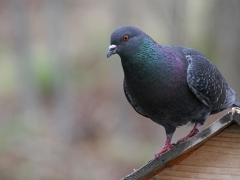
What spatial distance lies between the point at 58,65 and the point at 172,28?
294cm

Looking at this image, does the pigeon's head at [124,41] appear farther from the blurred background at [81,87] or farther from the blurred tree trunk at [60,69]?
the blurred tree trunk at [60,69]

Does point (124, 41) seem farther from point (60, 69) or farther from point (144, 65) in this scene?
point (60, 69)

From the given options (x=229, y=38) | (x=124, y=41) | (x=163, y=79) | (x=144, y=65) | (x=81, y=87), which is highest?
(x=81, y=87)

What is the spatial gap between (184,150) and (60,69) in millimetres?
7781

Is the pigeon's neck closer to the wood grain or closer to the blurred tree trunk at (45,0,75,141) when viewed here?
the wood grain

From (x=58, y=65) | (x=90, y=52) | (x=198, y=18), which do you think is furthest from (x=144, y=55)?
(x=90, y=52)

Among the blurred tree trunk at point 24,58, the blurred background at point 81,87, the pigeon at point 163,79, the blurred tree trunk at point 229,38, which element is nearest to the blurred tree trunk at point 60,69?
the blurred background at point 81,87

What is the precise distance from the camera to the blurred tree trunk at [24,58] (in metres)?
10.6

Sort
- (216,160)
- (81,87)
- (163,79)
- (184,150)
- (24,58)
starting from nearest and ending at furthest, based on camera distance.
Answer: (184,150) < (216,160) < (163,79) < (24,58) < (81,87)

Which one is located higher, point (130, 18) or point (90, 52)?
point (90, 52)

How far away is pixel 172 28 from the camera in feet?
31.7

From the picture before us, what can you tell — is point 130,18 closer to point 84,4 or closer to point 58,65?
point 58,65

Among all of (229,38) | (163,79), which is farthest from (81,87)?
(163,79)

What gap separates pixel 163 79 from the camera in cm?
470
